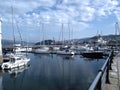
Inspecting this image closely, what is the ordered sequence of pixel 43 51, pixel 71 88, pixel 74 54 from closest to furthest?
pixel 71 88 < pixel 74 54 < pixel 43 51

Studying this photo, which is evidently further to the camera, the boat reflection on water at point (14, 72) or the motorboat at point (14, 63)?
the motorboat at point (14, 63)

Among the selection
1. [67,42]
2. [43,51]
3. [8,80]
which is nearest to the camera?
[8,80]

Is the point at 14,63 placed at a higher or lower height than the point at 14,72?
higher

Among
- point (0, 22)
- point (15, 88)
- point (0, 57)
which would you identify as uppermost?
point (0, 22)

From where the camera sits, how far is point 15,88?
3488 cm

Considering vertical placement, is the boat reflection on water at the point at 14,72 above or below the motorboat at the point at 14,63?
below

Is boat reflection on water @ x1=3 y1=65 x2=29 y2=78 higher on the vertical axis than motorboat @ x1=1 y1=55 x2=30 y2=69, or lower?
lower

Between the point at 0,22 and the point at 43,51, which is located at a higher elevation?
the point at 0,22

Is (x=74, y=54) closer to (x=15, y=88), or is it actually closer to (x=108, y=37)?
(x=15, y=88)

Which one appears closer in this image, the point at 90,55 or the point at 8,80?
the point at 8,80

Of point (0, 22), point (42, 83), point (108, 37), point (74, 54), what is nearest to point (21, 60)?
point (0, 22)

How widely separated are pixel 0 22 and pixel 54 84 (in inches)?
1051

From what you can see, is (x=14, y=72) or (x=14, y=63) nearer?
(x=14, y=72)

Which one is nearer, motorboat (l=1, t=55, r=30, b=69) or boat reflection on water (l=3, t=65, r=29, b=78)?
boat reflection on water (l=3, t=65, r=29, b=78)
